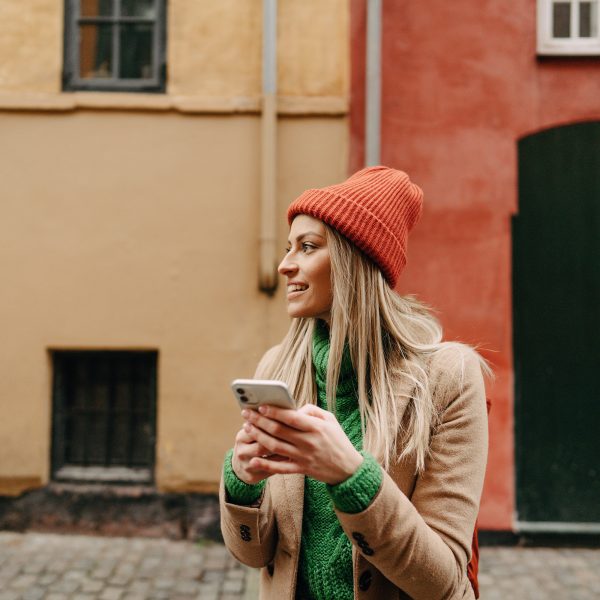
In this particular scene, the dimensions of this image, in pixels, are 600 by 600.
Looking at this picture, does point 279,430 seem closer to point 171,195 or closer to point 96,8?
point 171,195

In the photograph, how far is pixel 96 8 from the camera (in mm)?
5379

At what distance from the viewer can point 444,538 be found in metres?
1.48

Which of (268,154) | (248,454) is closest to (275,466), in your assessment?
(248,454)

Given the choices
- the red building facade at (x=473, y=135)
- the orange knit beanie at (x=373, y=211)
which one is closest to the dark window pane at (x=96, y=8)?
the red building facade at (x=473, y=135)

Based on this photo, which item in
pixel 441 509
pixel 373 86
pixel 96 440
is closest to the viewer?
pixel 441 509

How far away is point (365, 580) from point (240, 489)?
15.5 inches

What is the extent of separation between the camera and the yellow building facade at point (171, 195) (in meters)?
5.16

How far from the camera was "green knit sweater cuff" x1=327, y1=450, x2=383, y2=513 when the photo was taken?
1.33m

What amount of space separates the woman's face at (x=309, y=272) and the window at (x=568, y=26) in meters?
4.32

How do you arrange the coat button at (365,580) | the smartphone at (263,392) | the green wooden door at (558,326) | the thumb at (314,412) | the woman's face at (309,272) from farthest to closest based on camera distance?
the green wooden door at (558,326) < the woman's face at (309,272) < the coat button at (365,580) < the thumb at (314,412) < the smartphone at (263,392)

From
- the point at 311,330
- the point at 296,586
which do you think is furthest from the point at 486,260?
the point at 296,586

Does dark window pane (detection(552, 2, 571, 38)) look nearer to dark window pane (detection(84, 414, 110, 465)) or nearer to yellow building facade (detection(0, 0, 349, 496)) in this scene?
yellow building facade (detection(0, 0, 349, 496))

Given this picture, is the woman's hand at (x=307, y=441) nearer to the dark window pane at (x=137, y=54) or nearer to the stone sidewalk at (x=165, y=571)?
the stone sidewalk at (x=165, y=571)

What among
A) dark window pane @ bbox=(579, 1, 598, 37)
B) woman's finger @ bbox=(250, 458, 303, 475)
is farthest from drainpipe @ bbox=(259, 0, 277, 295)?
woman's finger @ bbox=(250, 458, 303, 475)
